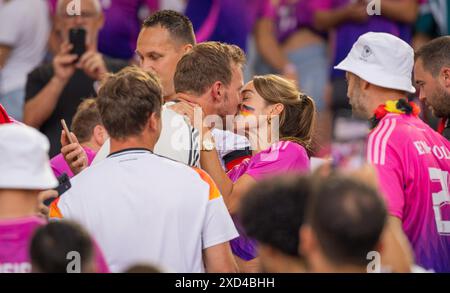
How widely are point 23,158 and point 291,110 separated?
79.1 inches

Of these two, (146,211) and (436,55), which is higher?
(436,55)

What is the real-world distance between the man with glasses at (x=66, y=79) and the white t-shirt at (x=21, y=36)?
0.40 meters

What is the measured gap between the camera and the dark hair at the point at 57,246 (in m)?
3.33

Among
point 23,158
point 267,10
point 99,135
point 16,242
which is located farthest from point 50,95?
point 16,242

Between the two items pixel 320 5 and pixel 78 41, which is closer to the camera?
pixel 78 41

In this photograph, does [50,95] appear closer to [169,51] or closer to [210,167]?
[169,51]

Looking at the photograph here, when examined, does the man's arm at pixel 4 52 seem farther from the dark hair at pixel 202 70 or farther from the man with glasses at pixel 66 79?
the dark hair at pixel 202 70

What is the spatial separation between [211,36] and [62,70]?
52.4 inches

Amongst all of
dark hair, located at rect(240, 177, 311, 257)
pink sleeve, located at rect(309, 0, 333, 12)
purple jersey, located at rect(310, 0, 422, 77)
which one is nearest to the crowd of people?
dark hair, located at rect(240, 177, 311, 257)

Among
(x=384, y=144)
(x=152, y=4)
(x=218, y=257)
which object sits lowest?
(x=218, y=257)

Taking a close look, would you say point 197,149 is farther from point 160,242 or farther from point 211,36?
point 211,36

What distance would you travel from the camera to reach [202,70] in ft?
16.9

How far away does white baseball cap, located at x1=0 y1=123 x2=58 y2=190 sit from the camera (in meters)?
3.70
